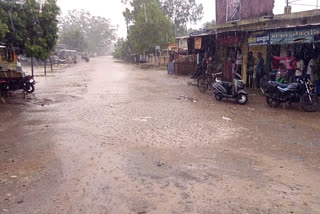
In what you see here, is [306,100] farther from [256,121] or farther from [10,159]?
[10,159]

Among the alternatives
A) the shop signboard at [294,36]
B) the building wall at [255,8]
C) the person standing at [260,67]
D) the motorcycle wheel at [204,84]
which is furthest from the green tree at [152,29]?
the shop signboard at [294,36]

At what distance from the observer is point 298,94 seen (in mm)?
10000

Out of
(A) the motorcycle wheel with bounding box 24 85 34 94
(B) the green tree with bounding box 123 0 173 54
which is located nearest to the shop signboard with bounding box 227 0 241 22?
(A) the motorcycle wheel with bounding box 24 85 34 94

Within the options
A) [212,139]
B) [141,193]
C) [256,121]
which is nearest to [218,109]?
[256,121]

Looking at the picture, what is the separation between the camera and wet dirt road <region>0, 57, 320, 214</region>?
400 cm

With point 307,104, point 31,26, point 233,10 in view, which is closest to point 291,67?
point 307,104

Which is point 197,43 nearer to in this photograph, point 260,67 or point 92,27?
point 260,67

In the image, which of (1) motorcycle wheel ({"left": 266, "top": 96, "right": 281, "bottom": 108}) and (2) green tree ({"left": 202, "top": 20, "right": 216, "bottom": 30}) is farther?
(2) green tree ({"left": 202, "top": 20, "right": 216, "bottom": 30})

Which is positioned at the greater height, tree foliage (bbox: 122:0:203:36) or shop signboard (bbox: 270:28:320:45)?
tree foliage (bbox: 122:0:203:36)

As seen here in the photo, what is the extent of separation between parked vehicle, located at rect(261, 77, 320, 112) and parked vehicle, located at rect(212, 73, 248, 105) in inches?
45.1

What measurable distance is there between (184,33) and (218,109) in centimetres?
4891

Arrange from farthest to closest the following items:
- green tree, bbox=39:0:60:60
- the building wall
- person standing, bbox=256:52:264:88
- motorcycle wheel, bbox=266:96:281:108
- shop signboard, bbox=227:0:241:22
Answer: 1. shop signboard, bbox=227:0:241:22
2. the building wall
3. person standing, bbox=256:52:264:88
4. green tree, bbox=39:0:60:60
5. motorcycle wheel, bbox=266:96:281:108

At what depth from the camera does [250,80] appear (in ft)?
51.2

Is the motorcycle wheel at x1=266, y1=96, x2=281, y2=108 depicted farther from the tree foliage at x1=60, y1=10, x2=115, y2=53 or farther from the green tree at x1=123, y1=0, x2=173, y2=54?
the tree foliage at x1=60, y1=10, x2=115, y2=53
